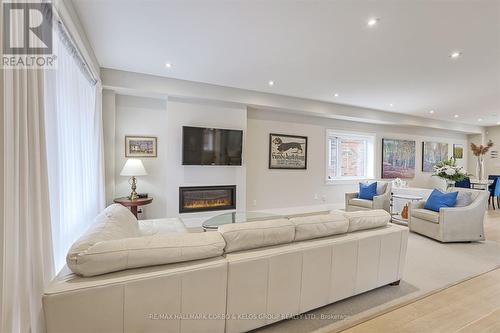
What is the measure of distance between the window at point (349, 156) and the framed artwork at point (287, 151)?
860mm

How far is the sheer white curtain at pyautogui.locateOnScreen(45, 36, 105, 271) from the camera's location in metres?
1.71

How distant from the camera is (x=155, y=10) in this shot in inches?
89.4

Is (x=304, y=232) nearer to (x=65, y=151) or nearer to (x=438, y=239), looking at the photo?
(x=65, y=151)

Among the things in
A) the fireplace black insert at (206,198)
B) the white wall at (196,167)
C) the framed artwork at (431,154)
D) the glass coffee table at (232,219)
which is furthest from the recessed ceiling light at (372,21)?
the framed artwork at (431,154)

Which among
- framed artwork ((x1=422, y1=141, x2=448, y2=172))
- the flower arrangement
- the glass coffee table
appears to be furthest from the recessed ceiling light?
framed artwork ((x1=422, y1=141, x2=448, y2=172))

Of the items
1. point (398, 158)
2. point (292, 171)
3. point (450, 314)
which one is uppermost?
point (398, 158)

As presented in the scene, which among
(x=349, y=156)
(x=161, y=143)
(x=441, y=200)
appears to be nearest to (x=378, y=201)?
(x=441, y=200)

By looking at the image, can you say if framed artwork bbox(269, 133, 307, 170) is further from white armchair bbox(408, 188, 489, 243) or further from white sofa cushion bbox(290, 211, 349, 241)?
white sofa cushion bbox(290, 211, 349, 241)

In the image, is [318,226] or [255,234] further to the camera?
[318,226]

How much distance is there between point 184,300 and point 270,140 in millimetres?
4426

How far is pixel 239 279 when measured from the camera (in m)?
1.55

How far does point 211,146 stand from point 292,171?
89.1 inches

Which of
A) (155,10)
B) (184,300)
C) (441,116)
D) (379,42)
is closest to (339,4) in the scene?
(379,42)

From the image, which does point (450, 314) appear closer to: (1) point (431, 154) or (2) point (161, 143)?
(2) point (161, 143)
